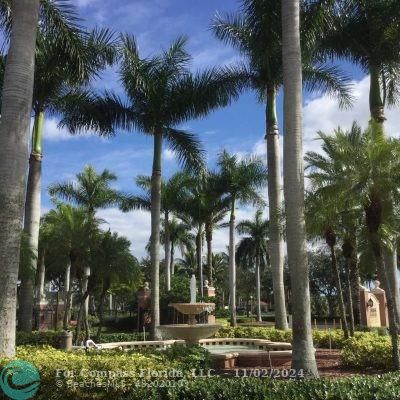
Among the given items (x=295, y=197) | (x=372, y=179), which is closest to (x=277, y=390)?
(x=295, y=197)

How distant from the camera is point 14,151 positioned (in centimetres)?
970

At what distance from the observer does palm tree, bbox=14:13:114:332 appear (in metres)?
14.7

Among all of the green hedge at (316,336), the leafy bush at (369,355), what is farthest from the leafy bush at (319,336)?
the leafy bush at (369,355)

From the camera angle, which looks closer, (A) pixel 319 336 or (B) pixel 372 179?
(B) pixel 372 179

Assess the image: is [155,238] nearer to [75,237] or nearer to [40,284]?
[75,237]

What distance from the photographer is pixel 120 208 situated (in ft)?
116

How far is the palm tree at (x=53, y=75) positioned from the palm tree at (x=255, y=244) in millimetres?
32070

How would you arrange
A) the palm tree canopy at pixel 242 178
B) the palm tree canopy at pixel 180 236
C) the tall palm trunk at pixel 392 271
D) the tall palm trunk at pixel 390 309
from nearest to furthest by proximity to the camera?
the tall palm trunk at pixel 390 309
the tall palm trunk at pixel 392 271
the palm tree canopy at pixel 242 178
the palm tree canopy at pixel 180 236

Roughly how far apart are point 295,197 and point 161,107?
36.8ft

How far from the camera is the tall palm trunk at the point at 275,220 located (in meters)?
18.9

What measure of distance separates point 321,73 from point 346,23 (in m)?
3.12

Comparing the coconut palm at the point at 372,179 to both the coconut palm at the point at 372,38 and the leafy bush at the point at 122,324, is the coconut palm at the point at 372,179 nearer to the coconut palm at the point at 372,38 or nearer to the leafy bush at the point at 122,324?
the coconut palm at the point at 372,38

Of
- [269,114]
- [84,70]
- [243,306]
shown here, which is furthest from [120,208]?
[243,306]

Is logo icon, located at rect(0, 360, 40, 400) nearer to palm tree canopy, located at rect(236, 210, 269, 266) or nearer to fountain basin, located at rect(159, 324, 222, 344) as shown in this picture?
fountain basin, located at rect(159, 324, 222, 344)
